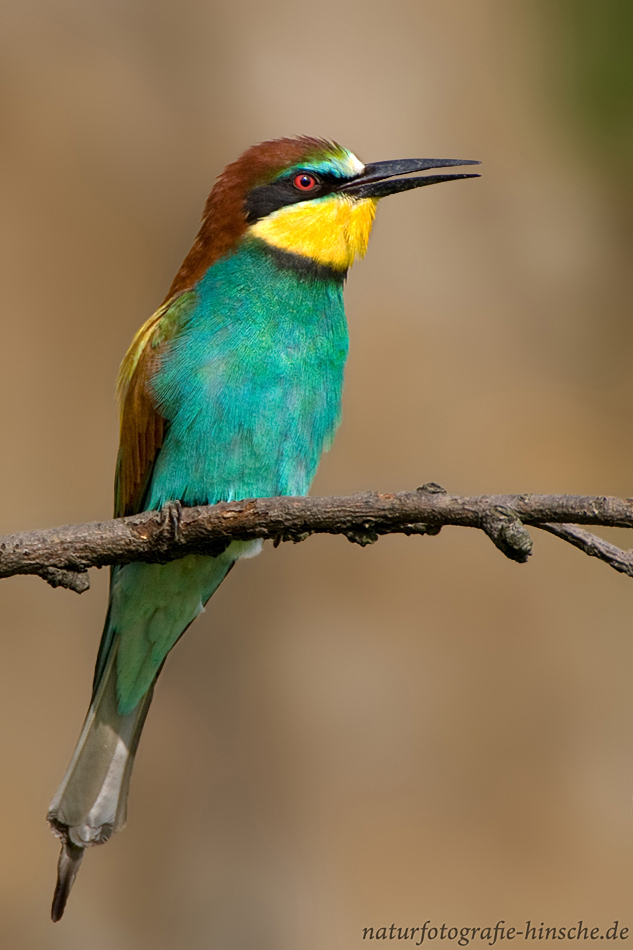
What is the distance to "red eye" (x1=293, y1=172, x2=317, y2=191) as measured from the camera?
7.34ft

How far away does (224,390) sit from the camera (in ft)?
6.61

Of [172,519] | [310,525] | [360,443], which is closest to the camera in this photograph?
[310,525]

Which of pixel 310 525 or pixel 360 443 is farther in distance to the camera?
pixel 360 443

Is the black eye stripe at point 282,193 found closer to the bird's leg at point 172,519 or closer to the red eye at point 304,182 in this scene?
the red eye at point 304,182

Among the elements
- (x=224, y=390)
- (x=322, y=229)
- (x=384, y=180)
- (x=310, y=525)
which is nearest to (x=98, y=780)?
(x=224, y=390)

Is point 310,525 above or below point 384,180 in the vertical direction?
below

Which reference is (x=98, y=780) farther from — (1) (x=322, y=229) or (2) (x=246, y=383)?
(1) (x=322, y=229)

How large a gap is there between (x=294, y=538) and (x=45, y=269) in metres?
2.72

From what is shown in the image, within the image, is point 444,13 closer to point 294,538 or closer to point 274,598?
point 274,598

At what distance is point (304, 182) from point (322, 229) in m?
0.13

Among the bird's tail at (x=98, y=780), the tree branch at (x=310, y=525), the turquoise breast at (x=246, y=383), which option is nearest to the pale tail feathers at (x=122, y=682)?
the bird's tail at (x=98, y=780)

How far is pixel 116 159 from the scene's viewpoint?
4.09m

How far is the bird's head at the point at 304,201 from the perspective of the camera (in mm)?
2199

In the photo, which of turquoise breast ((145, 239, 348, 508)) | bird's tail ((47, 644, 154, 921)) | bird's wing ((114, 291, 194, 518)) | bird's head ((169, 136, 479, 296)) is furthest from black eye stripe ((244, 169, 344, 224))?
bird's tail ((47, 644, 154, 921))
